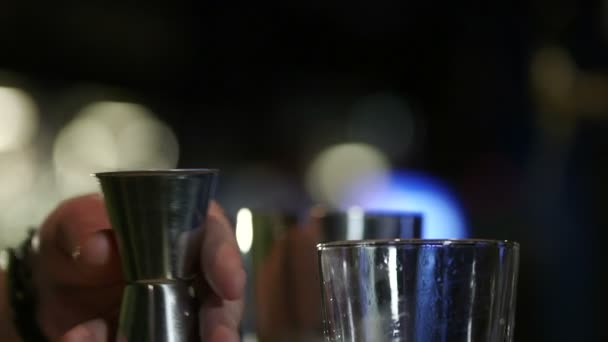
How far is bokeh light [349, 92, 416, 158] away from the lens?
515 centimetres

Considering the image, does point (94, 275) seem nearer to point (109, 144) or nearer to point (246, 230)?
point (246, 230)

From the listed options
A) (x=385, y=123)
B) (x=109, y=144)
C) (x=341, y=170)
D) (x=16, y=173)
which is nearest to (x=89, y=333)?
(x=16, y=173)

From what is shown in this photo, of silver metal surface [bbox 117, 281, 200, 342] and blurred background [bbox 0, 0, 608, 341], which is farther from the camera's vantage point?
blurred background [bbox 0, 0, 608, 341]

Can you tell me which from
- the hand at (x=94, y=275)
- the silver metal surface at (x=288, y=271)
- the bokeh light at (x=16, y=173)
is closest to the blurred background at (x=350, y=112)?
the bokeh light at (x=16, y=173)

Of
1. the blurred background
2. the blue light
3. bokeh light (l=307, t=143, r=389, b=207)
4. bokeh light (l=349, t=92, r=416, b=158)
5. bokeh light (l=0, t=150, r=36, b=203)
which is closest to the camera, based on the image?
the blurred background

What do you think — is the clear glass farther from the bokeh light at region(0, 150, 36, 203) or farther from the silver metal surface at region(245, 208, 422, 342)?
the bokeh light at region(0, 150, 36, 203)

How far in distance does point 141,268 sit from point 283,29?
4.28 meters

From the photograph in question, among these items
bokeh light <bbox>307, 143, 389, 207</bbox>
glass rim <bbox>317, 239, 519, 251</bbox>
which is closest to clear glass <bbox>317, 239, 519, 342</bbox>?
glass rim <bbox>317, 239, 519, 251</bbox>

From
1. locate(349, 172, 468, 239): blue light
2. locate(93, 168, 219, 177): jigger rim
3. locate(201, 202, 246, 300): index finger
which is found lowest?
locate(349, 172, 468, 239): blue light

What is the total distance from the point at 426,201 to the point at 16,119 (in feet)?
6.66

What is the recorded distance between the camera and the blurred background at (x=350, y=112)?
2547 millimetres

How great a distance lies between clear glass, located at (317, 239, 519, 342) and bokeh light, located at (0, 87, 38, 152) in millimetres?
3837

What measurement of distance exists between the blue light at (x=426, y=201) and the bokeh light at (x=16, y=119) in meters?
1.67

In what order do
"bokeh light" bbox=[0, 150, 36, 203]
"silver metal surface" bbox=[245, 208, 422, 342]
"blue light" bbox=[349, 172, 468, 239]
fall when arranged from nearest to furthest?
"silver metal surface" bbox=[245, 208, 422, 342], "blue light" bbox=[349, 172, 468, 239], "bokeh light" bbox=[0, 150, 36, 203]
